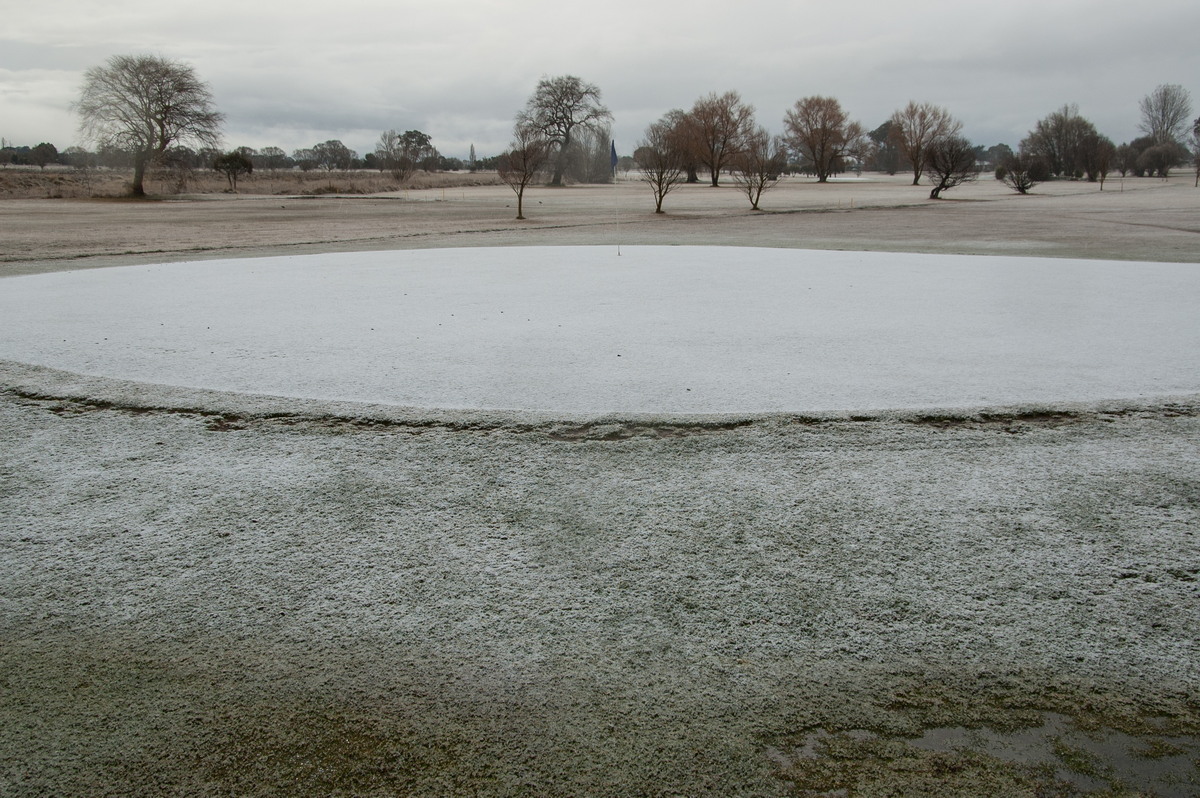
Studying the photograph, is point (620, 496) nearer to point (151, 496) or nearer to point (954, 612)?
point (954, 612)

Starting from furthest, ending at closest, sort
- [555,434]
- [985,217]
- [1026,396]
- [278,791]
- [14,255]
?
1. [985,217]
2. [14,255]
3. [1026,396]
4. [555,434]
5. [278,791]

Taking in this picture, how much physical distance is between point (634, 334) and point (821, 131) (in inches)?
3097

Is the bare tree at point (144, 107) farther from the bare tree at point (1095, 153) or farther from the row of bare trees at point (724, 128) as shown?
the bare tree at point (1095, 153)

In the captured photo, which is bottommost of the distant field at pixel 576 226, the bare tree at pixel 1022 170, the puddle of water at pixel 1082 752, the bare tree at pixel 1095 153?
the puddle of water at pixel 1082 752

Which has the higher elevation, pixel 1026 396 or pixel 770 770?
pixel 1026 396

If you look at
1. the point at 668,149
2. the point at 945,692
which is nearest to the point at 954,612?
the point at 945,692

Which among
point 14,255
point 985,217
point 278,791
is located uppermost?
point 985,217

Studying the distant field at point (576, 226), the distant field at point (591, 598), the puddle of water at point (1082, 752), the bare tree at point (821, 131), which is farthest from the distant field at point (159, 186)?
the puddle of water at point (1082, 752)

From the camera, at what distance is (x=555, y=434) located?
4961 millimetres

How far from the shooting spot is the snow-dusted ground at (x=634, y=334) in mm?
5941

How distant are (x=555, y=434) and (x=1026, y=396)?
3343 millimetres

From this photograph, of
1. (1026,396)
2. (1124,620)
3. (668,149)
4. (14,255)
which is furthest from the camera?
(668,149)

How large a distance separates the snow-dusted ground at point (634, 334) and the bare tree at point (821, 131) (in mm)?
70515

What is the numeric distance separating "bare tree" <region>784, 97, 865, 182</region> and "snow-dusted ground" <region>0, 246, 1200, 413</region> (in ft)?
231
